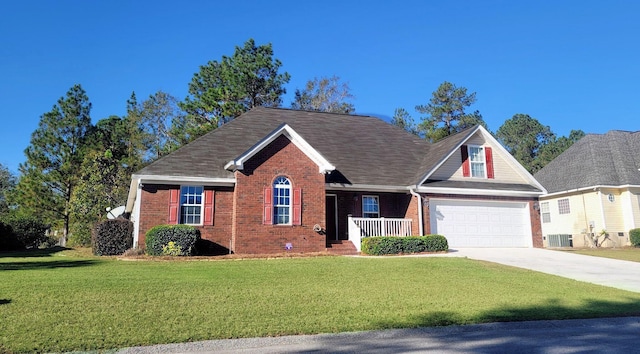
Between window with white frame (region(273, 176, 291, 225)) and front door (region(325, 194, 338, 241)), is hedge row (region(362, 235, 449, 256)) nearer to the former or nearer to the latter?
front door (region(325, 194, 338, 241))

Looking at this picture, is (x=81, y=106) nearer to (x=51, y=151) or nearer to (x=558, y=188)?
(x=51, y=151)

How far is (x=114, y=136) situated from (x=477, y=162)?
30.4 m

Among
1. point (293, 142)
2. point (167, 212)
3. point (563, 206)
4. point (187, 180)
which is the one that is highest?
point (293, 142)

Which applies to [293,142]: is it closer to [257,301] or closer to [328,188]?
[328,188]

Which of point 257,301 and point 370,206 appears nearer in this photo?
point 257,301

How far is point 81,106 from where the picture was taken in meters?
36.1

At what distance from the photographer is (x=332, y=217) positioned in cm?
2016

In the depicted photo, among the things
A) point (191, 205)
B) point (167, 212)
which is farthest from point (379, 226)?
point (167, 212)

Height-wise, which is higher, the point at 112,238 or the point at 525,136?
the point at 525,136

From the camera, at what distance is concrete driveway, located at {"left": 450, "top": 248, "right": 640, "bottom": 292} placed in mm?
12098

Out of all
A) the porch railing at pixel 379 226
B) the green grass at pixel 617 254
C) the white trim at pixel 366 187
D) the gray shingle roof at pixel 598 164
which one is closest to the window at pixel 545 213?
the gray shingle roof at pixel 598 164

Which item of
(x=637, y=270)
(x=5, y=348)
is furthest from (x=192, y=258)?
(x=637, y=270)

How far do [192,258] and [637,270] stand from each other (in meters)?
15.0

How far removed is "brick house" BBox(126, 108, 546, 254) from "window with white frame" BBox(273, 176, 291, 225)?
0.14ft
